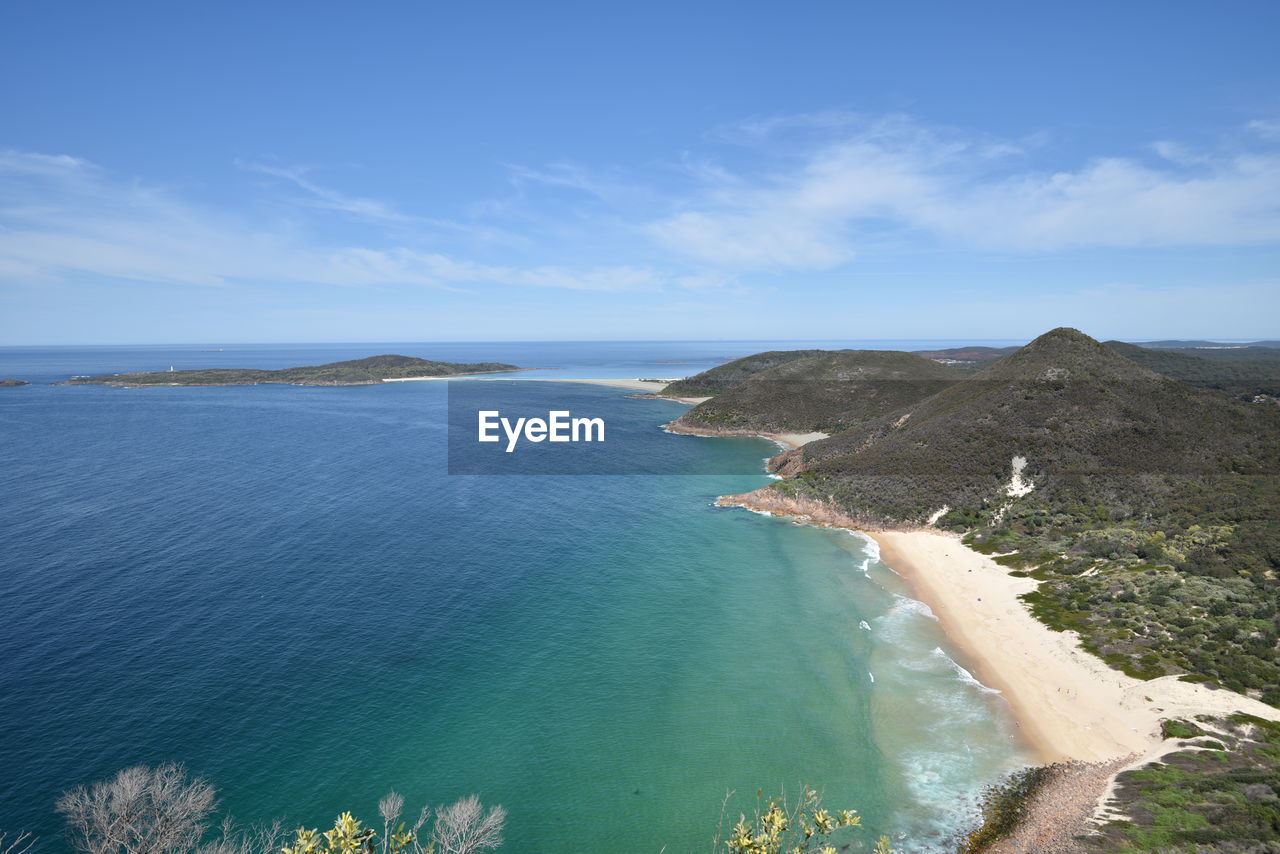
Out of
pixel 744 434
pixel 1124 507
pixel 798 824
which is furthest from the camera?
pixel 744 434

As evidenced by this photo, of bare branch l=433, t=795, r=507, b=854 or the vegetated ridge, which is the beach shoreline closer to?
the vegetated ridge

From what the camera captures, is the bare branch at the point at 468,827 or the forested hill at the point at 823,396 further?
the forested hill at the point at 823,396

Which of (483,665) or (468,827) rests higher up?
(483,665)

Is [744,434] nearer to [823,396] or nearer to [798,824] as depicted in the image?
[823,396]

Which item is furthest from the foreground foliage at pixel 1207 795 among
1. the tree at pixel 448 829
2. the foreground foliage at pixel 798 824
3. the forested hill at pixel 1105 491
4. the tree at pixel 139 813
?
the tree at pixel 139 813

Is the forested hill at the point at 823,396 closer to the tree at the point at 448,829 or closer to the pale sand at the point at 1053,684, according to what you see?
the pale sand at the point at 1053,684

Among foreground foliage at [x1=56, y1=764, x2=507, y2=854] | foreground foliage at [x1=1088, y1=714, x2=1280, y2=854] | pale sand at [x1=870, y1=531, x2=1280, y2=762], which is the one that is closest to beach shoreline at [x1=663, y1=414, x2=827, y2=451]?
pale sand at [x1=870, y1=531, x2=1280, y2=762]


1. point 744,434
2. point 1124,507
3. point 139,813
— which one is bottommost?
point 139,813

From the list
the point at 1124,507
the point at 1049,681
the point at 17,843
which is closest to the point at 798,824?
the point at 1049,681
